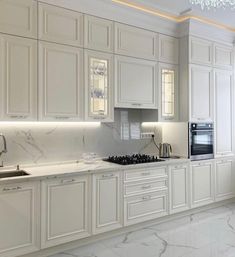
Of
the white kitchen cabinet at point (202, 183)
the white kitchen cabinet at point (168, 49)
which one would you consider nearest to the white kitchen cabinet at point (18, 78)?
the white kitchen cabinet at point (168, 49)

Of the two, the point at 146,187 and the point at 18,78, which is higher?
the point at 18,78

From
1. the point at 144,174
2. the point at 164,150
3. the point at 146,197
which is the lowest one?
the point at 146,197

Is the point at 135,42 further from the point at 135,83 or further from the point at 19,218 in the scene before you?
the point at 19,218

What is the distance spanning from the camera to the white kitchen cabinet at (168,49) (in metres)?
3.95

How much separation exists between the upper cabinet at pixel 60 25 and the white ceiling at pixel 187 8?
932 mm

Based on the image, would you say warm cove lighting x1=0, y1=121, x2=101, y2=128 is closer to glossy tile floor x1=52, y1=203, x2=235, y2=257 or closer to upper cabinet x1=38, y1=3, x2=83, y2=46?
upper cabinet x1=38, y1=3, x2=83, y2=46

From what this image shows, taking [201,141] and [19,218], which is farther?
[201,141]

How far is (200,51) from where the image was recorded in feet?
13.6

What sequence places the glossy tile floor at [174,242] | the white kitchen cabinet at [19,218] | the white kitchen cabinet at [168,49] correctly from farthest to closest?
1. the white kitchen cabinet at [168,49]
2. the glossy tile floor at [174,242]
3. the white kitchen cabinet at [19,218]

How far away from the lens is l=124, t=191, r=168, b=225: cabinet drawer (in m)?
3.31

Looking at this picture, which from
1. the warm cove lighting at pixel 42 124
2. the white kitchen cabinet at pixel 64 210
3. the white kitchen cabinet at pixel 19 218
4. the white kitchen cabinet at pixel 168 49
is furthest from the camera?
the white kitchen cabinet at pixel 168 49

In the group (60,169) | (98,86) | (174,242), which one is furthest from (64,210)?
(98,86)

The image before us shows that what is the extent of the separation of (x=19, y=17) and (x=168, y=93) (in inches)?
91.8

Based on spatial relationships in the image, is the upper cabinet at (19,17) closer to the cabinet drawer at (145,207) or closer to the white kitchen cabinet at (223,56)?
the cabinet drawer at (145,207)
